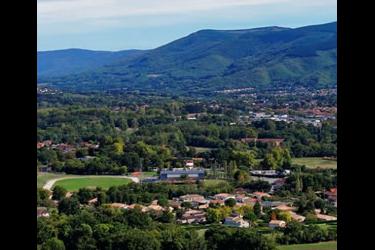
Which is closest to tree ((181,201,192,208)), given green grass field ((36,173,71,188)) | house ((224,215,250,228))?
house ((224,215,250,228))

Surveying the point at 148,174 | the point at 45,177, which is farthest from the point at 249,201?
the point at 45,177

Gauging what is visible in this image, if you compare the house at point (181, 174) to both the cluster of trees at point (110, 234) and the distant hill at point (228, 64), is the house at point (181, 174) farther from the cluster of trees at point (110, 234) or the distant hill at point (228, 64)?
the distant hill at point (228, 64)

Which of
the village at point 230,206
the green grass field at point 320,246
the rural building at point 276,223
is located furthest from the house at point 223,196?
the green grass field at point 320,246

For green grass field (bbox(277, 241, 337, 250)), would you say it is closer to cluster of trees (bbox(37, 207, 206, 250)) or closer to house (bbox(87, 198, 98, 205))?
cluster of trees (bbox(37, 207, 206, 250))

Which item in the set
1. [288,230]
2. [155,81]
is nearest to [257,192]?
[288,230]

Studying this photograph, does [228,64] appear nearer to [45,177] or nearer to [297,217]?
[45,177]
